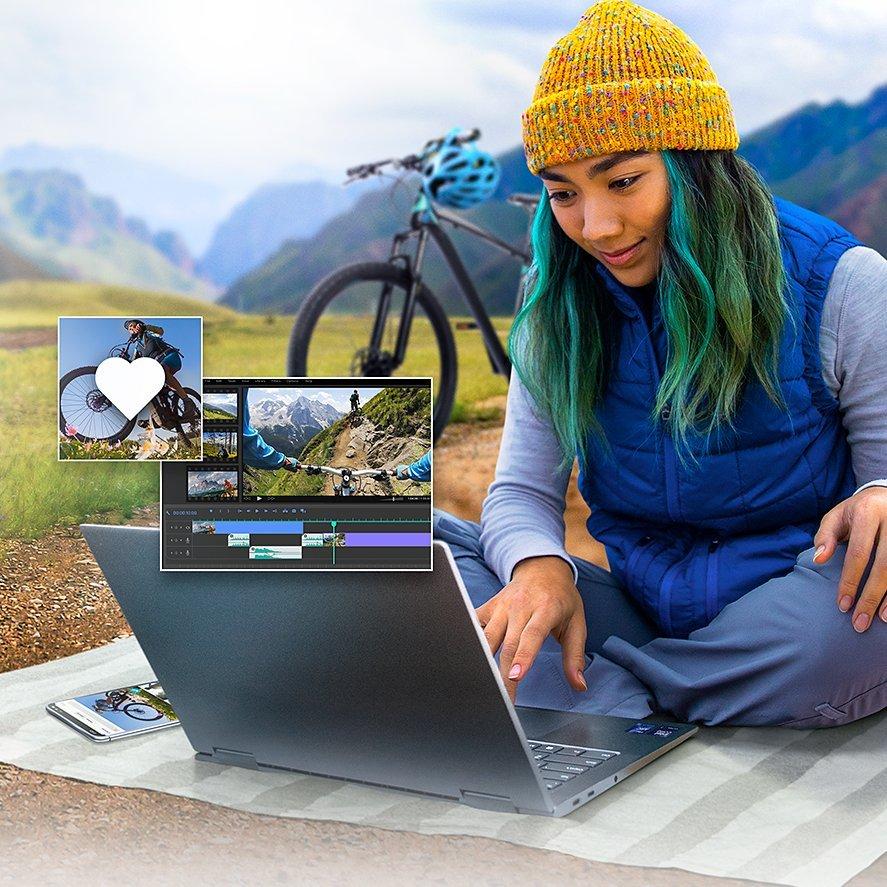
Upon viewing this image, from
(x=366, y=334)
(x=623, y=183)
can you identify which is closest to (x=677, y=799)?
(x=623, y=183)

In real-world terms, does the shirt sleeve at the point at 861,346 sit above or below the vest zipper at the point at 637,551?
above

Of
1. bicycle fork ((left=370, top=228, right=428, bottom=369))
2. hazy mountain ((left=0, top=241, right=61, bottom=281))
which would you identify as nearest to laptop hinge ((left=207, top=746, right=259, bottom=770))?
bicycle fork ((left=370, top=228, right=428, bottom=369))

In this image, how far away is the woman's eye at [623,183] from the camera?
4.81 feet

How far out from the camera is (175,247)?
4344mm

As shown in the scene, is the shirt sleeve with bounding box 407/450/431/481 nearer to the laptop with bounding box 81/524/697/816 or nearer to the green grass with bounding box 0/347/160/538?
the laptop with bounding box 81/524/697/816

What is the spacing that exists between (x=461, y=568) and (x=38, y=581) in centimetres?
105

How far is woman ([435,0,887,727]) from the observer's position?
4.77 ft

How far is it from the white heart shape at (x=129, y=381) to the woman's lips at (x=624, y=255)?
62 cm

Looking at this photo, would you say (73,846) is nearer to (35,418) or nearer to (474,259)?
(35,418)

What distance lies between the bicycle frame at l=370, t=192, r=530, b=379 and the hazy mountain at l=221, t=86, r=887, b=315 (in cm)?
4

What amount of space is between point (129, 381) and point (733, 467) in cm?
78

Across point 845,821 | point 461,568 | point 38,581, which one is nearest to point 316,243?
point 38,581

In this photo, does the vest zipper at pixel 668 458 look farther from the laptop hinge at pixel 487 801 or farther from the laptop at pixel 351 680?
the laptop hinge at pixel 487 801

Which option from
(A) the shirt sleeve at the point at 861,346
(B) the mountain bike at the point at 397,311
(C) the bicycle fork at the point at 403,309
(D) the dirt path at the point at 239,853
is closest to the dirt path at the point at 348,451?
(D) the dirt path at the point at 239,853
